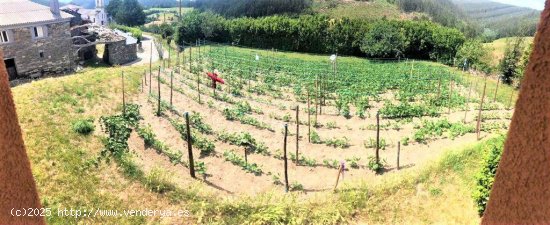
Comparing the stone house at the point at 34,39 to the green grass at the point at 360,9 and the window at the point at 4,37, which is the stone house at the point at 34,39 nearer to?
the window at the point at 4,37

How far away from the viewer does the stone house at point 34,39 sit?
24.2 metres

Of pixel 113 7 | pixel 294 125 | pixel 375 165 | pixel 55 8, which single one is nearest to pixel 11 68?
pixel 55 8

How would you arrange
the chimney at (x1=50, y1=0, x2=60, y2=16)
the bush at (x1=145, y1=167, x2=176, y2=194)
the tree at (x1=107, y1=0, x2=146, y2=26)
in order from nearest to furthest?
the bush at (x1=145, y1=167, x2=176, y2=194) → the chimney at (x1=50, y1=0, x2=60, y2=16) → the tree at (x1=107, y1=0, x2=146, y2=26)

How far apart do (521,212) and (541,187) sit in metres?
0.31

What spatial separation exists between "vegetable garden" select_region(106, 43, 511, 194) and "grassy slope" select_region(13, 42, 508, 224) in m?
1.18

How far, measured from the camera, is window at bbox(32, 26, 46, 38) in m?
25.2

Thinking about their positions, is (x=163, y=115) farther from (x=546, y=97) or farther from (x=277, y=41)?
(x=277, y=41)

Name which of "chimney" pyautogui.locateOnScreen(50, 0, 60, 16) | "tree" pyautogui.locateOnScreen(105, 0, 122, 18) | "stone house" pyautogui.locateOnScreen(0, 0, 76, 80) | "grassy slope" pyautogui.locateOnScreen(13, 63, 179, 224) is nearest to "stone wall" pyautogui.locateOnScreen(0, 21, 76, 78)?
"stone house" pyautogui.locateOnScreen(0, 0, 76, 80)

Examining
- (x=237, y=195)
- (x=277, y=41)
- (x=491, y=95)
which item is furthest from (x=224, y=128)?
(x=277, y=41)

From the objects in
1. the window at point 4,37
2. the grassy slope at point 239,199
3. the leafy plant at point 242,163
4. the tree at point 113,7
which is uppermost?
the tree at point 113,7

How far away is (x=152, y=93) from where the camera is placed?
56.6ft

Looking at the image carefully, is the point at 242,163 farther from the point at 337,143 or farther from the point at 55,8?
the point at 55,8

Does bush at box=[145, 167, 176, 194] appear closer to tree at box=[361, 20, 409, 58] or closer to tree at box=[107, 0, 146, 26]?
tree at box=[361, 20, 409, 58]

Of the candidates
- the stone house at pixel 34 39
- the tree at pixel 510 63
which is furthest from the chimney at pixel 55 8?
the tree at pixel 510 63
